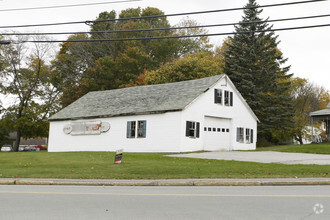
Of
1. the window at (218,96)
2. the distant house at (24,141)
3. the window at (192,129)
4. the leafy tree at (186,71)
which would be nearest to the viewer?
the window at (192,129)

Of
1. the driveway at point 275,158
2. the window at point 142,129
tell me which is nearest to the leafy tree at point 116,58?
the window at point 142,129

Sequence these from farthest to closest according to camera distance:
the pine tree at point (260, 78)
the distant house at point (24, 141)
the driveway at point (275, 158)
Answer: the distant house at point (24, 141) < the pine tree at point (260, 78) < the driveway at point (275, 158)

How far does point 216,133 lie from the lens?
30297mm

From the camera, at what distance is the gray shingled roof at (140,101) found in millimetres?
28281

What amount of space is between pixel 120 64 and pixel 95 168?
38857mm

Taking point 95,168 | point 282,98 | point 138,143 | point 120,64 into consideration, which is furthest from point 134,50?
point 95,168

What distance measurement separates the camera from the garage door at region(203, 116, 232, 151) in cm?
2928

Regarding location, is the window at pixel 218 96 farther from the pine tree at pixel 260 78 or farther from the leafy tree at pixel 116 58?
the leafy tree at pixel 116 58

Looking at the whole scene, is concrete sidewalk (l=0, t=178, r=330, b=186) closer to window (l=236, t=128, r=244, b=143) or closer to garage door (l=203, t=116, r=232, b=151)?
garage door (l=203, t=116, r=232, b=151)

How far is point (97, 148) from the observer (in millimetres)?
31172

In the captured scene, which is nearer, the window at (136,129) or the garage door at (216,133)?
the window at (136,129)
